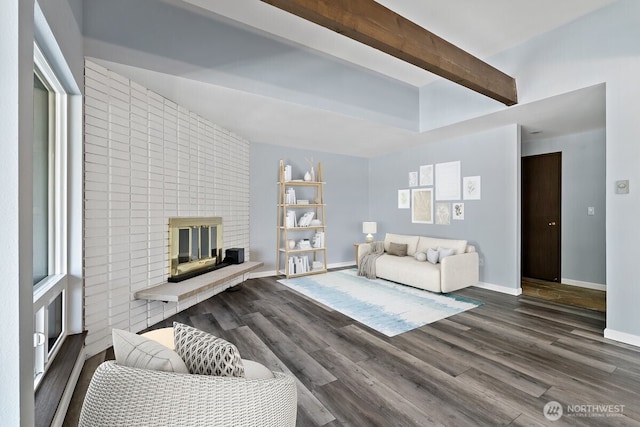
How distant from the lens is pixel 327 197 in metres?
6.03

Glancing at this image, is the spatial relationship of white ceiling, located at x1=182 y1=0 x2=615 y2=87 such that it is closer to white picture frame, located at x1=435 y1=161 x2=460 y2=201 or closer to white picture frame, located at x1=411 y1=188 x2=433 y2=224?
white picture frame, located at x1=435 y1=161 x2=460 y2=201

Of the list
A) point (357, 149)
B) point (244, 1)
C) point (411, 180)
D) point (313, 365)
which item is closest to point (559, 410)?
point (313, 365)

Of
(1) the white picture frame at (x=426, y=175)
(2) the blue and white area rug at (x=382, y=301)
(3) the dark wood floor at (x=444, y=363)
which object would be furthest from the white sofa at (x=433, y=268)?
(1) the white picture frame at (x=426, y=175)

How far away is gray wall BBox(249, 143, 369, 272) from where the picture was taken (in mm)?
5117

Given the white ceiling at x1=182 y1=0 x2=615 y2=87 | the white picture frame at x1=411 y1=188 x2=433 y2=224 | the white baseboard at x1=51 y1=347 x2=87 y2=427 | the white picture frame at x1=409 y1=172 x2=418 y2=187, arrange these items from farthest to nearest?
the white picture frame at x1=409 y1=172 x2=418 y2=187
the white picture frame at x1=411 y1=188 x2=433 y2=224
the white ceiling at x1=182 y1=0 x2=615 y2=87
the white baseboard at x1=51 y1=347 x2=87 y2=427

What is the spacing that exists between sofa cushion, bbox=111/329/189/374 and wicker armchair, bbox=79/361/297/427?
6cm

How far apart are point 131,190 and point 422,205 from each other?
15.3ft

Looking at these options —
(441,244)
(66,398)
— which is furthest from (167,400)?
(441,244)

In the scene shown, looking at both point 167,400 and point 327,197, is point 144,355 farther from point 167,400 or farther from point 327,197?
point 327,197

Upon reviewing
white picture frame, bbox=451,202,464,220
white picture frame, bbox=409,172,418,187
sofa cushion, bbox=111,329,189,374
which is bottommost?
sofa cushion, bbox=111,329,189,374

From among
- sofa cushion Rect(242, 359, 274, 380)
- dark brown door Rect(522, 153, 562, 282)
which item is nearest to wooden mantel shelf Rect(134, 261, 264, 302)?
sofa cushion Rect(242, 359, 274, 380)

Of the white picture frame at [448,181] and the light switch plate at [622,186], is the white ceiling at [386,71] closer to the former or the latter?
the white picture frame at [448,181]

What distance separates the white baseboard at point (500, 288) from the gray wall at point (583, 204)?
4.26 feet

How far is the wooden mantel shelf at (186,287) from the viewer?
280cm
